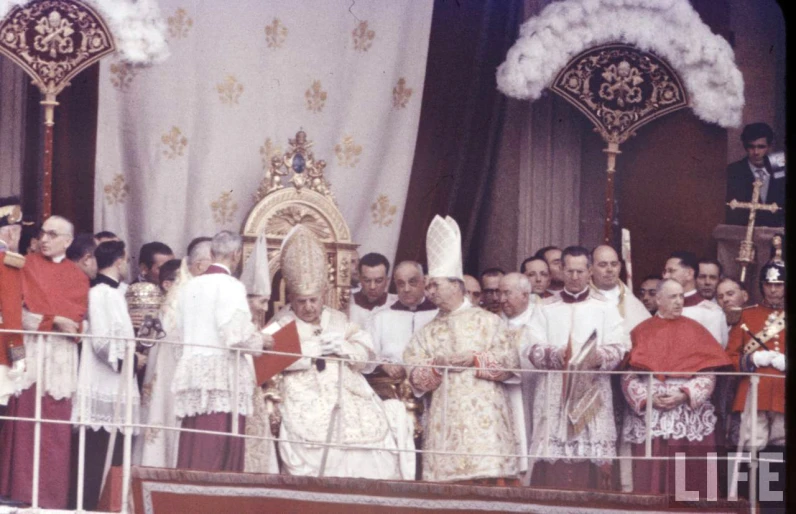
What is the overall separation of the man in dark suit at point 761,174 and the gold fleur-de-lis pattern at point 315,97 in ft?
9.24

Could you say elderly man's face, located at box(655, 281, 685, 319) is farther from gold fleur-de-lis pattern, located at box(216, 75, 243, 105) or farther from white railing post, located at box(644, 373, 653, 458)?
gold fleur-de-lis pattern, located at box(216, 75, 243, 105)

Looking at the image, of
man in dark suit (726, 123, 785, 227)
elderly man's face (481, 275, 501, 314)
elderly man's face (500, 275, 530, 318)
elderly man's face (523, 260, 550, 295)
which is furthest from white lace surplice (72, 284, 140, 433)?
man in dark suit (726, 123, 785, 227)

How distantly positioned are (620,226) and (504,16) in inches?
63.4

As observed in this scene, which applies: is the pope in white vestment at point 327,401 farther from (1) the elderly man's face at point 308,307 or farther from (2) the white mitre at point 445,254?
(2) the white mitre at point 445,254

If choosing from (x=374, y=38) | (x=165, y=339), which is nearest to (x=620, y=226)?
(x=374, y=38)

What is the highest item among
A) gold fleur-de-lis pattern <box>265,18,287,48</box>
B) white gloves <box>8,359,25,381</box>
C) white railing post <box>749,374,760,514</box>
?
gold fleur-de-lis pattern <box>265,18,287,48</box>

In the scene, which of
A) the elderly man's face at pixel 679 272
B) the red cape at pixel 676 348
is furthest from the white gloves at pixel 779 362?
the elderly man's face at pixel 679 272

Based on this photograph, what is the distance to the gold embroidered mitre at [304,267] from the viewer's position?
1125cm

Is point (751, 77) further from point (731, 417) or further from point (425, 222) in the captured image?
point (731, 417)

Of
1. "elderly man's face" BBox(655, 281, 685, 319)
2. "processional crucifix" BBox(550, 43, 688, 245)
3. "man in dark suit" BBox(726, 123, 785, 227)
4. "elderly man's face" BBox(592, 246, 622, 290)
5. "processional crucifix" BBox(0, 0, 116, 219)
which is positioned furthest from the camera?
"processional crucifix" BBox(550, 43, 688, 245)

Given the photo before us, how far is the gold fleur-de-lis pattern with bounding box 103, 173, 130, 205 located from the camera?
43.0 feet

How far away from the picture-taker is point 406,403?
37.0ft

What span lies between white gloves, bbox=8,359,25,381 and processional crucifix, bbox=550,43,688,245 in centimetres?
420

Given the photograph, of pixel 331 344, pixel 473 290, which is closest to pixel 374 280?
pixel 473 290
